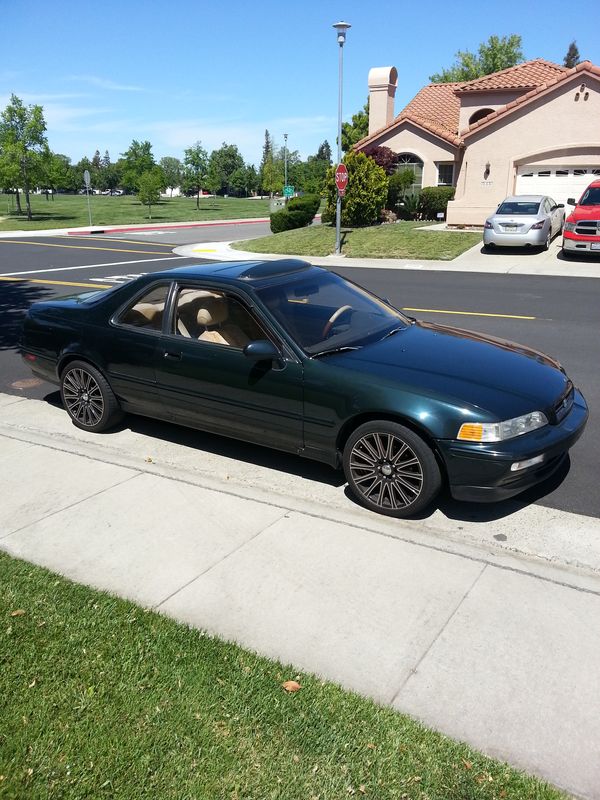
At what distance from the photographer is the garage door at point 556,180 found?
23.6m

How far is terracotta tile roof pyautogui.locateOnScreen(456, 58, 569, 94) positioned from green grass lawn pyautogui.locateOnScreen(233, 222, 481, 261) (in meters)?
6.99

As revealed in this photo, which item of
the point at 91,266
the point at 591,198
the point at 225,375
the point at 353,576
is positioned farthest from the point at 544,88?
the point at 353,576

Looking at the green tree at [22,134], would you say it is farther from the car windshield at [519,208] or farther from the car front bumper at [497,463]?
the car front bumper at [497,463]

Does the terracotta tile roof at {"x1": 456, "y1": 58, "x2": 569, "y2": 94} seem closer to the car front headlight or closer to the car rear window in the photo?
the car rear window

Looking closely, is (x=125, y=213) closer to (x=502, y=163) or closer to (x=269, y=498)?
(x=502, y=163)

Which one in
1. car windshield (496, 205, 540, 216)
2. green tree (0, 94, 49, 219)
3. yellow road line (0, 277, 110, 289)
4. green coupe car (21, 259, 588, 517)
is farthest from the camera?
green tree (0, 94, 49, 219)

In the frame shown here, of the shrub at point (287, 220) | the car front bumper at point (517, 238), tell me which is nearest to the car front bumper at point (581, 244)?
the car front bumper at point (517, 238)

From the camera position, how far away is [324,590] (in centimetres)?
376

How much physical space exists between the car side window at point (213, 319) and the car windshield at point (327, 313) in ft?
0.76

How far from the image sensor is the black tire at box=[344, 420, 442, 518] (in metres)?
4.27

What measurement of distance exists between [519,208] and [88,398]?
17754mm

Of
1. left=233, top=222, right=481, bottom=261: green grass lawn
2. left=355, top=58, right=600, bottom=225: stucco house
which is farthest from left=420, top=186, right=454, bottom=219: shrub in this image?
left=233, top=222, right=481, bottom=261: green grass lawn

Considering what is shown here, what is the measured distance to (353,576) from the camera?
3.87 meters

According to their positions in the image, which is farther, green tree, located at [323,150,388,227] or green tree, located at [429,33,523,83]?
green tree, located at [429,33,523,83]
